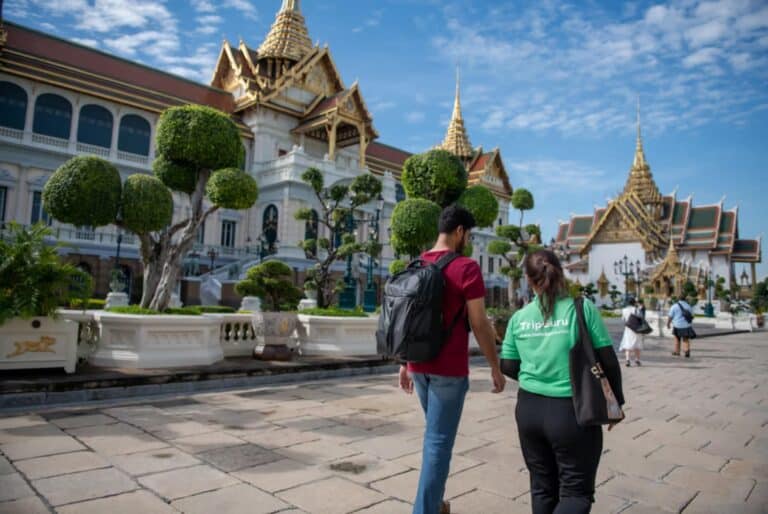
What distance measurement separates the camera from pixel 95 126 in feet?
82.3

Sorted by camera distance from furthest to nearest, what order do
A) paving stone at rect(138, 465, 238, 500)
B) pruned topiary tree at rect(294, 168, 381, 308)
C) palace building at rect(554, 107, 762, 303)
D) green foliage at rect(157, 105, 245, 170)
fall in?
palace building at rect(554, 107, 762, 303) < pruned topiary tree at rect(294, 168, 381, 308) < green foliage at rect(157, 105, 245, 170) < paving stone at rect(138, 465, 238, 500)

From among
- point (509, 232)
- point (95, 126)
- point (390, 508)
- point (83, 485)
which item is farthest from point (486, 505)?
point (95, 126)

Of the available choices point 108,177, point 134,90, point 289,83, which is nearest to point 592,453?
point 108,177

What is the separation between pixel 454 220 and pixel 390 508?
1.73m

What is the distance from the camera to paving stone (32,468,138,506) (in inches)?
119

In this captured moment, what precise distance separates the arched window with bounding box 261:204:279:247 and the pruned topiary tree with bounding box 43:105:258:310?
18758 millimetres

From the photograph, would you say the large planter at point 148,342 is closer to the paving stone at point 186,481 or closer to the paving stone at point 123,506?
the paving stone at point 186,481

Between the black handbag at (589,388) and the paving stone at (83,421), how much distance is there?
4.31 metres

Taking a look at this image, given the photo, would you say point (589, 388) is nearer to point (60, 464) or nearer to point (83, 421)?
point (60, 464)

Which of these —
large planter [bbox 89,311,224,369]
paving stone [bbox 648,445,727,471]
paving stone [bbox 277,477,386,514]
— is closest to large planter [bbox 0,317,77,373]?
large planter [bbox 89,311,224,369]

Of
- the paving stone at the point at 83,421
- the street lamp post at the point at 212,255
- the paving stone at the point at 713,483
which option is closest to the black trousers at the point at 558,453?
the paving stone at the point at 713,483

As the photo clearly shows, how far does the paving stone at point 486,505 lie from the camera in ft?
9.82

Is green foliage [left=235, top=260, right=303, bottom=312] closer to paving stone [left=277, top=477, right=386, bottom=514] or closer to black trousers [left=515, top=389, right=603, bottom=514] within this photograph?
paving stone [left=277, top=477, right=386, bottom=514]

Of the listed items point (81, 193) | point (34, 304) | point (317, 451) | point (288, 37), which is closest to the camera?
point (317, 451)
